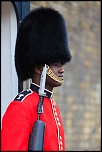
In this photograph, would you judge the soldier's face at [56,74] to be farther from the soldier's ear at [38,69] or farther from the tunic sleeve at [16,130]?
the tunic sleeve at [16,130]

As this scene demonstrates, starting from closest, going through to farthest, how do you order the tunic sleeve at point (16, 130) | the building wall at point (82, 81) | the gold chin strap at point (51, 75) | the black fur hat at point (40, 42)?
the tunic sleeve at point (16, 130) < the gold chin strap at point (51, 75) < the black fur hat at point (40, 42) < the building wall at point (82, 81)

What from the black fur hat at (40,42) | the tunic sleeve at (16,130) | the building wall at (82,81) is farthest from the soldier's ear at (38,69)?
the building wall at (82,81)

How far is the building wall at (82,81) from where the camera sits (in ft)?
14.6

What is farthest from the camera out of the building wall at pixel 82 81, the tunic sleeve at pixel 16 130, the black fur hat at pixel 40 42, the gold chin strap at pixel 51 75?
the building wall at pixel 82 81

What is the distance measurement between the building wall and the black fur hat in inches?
66.1

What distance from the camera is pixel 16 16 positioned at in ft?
10.1

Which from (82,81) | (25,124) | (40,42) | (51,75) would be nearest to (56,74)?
(51,75)

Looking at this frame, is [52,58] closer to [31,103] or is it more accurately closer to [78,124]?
[31,103]

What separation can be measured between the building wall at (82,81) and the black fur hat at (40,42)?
1.68 m

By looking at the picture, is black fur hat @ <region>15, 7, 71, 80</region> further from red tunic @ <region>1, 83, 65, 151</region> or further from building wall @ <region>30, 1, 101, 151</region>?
building wall @ <region>30, 1, 101, 151</region>

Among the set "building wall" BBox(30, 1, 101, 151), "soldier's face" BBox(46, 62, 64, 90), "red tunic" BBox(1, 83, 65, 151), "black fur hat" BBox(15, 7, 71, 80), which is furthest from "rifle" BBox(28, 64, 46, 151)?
"building wall" BBox(30, 1, 101, 151)

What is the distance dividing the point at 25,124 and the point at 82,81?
2.48m

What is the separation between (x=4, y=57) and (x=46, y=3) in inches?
39.7

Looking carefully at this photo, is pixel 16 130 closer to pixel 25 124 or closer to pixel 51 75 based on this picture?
pixel 25 124
